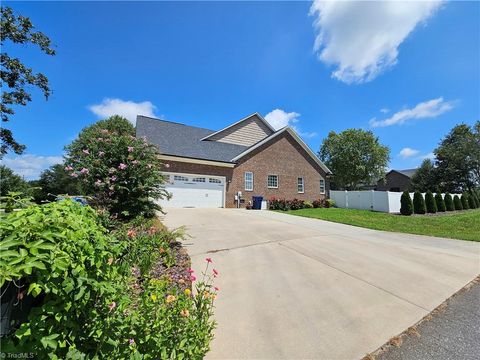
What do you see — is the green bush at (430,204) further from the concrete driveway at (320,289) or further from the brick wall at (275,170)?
the concrete driveway at (320,289)

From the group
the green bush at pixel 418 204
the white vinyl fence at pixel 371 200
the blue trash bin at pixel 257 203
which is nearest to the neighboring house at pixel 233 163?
the blue trash bin at pixel 257 203

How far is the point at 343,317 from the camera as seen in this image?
309 cm

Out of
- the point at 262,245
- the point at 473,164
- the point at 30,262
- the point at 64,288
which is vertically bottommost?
the point at 262,245

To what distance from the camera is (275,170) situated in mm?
20078

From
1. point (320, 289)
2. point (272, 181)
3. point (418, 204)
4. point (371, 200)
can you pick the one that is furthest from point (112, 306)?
point (371, 200)

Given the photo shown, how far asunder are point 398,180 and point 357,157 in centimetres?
2019

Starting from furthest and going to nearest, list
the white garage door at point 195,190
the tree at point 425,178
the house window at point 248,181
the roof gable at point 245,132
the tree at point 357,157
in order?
the tree at point 425,178 → the tree at point 357,157 → the roof gable at point 245,132 → the house window at point 248,181 → the white garage door at point 195,190

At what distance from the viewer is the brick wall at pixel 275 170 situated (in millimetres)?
17411

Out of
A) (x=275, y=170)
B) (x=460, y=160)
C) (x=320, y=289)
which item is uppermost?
(x=460, y=160)

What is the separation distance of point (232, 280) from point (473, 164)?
43.2m

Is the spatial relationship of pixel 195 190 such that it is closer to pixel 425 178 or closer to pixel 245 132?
pixel 245 132

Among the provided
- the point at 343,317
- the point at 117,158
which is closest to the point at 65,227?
the point at 343,317

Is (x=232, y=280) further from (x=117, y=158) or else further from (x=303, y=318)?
(x=117, y=158)

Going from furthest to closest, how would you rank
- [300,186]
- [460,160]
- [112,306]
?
1. [460,160]
2. [300,186]
3. [112,306]
